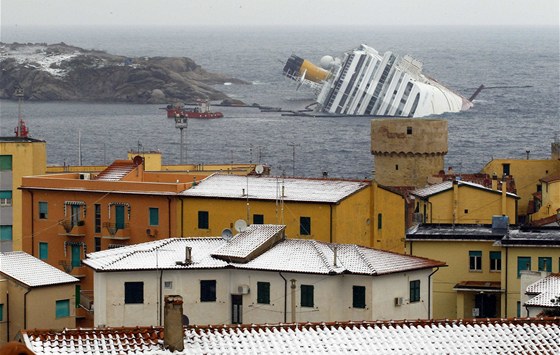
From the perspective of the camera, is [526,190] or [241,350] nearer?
[241,350]

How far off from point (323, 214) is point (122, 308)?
9.11 meters

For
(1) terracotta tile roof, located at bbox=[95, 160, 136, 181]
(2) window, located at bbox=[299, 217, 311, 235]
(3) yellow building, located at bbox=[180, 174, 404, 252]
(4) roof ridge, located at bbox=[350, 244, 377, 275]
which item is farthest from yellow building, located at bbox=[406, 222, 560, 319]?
(1) terracotta tile roof, located at bbox=[95, 160, 136, 181]

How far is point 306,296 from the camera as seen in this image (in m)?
35.5

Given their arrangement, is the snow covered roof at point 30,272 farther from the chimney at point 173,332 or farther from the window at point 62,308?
the chimney at point 173,332

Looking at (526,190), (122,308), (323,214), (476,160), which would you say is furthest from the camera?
(476,160)

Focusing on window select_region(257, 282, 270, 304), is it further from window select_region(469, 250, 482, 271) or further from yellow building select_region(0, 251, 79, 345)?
window select_region(469, 250, 482, 271)

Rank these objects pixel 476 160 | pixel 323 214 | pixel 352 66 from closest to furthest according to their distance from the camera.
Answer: pixel 323 214
pixel 476 160
pixel 352 66

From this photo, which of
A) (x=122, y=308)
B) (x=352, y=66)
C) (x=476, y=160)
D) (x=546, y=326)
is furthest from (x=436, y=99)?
(x=546, y=326)

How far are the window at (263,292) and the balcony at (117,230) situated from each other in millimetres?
10650

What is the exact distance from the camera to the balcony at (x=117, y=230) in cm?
4609

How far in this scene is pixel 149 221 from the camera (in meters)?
46.2

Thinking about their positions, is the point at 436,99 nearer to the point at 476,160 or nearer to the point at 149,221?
the point at 476,160

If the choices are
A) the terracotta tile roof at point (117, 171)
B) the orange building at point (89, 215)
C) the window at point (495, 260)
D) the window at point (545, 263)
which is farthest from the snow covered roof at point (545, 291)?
the terracotta tile roof at point (117, 171)

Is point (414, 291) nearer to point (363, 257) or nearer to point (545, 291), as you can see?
point (363, 257)
